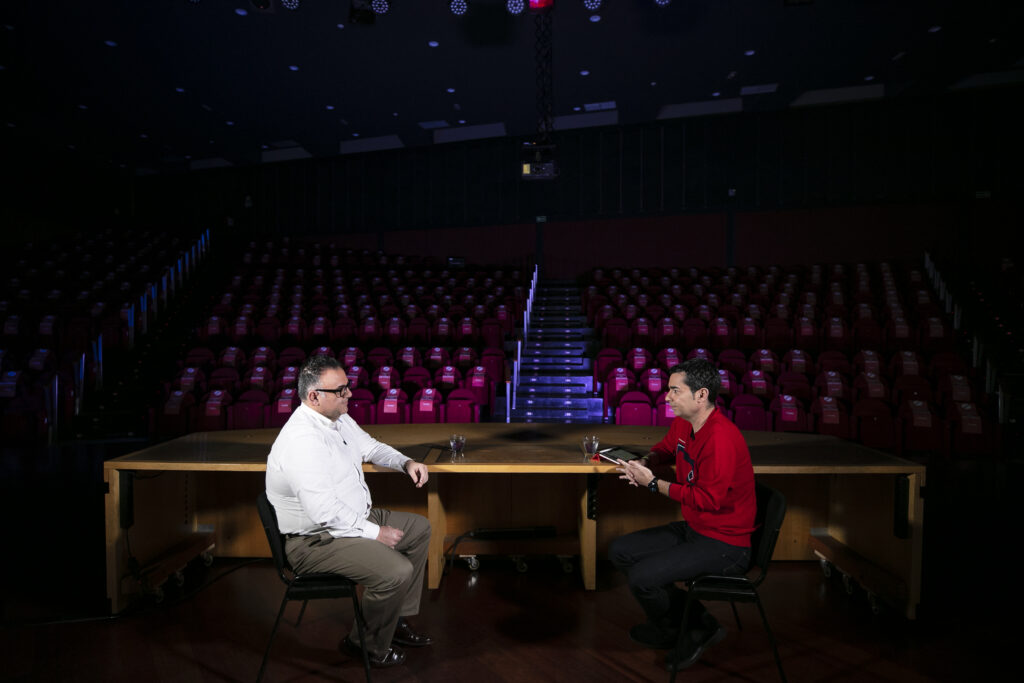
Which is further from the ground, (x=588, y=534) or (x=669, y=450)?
(x=669, y=450)

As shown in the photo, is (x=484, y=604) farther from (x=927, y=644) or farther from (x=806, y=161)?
(x=806, y=161)

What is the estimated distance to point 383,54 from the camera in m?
8.34

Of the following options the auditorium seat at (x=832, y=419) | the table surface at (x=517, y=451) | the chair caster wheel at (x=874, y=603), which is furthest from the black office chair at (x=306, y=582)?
the auditorium seat at (x=832, y=419)

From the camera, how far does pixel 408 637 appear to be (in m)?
2.23

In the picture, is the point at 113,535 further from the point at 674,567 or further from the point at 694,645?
the point at 694,645

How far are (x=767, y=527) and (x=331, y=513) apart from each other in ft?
5.17

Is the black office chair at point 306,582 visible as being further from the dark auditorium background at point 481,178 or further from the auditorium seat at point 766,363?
the auditorium seat at point 766,363

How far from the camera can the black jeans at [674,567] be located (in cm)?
196

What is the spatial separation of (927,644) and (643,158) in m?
10.9

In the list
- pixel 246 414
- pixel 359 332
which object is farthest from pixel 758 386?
pixel 246 414

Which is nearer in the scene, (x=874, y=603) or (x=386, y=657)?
(x=386, y=657)

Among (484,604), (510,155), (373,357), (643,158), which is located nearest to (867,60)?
(643,158)

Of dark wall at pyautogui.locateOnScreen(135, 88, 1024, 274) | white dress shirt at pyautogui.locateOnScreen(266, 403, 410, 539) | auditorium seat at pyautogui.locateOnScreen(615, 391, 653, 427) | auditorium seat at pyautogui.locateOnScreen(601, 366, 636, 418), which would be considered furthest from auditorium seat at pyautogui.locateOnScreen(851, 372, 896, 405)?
dark wall at pyautogui.locateOnScreen(135, 88, 1024, 274)

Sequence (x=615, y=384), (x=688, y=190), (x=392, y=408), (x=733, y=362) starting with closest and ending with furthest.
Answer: (x=392, y=408)
(x=615, y=384)
(x=733, y=362)
(x=688, y=190)
